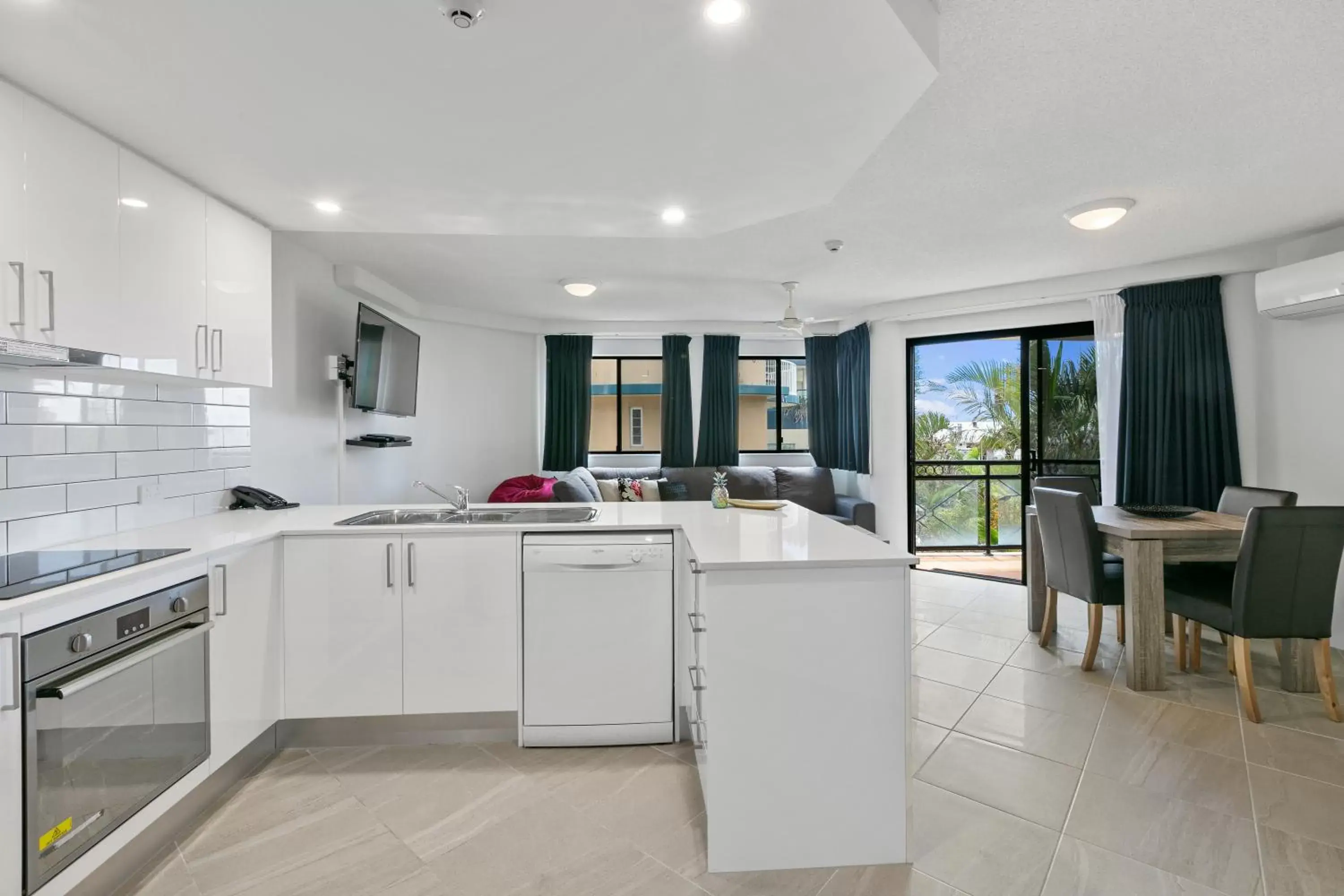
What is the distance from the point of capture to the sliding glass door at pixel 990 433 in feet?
16.0

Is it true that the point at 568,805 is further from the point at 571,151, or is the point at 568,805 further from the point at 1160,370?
the point at 1160,370

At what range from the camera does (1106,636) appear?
12.1 feet

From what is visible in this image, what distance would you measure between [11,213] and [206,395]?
3.88 feet

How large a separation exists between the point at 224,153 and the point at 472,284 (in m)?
2.58

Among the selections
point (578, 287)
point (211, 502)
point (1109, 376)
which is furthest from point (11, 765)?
point (1109, 376)

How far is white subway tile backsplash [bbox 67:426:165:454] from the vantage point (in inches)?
79.4

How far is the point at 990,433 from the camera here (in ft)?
17.6

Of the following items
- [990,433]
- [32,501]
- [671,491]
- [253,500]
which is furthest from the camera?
[671,491]

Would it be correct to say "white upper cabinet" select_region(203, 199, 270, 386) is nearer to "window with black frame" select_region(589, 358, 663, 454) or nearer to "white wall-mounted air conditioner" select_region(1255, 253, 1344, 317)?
"window with black frame" select_region(589, 358, 663, 454)

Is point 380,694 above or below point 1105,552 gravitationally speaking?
below

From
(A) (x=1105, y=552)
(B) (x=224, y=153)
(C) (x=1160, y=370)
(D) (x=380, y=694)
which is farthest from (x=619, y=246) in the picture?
(C) (x=1160, y=370)

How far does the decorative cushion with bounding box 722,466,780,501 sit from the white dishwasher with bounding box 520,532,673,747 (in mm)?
3747

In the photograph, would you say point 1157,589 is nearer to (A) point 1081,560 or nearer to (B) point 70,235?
(A) point 1081,560

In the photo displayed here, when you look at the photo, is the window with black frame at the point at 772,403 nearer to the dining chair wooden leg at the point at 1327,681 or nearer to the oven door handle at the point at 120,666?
the dining chair wooden leg at the point at 1327,681
